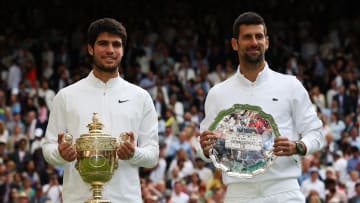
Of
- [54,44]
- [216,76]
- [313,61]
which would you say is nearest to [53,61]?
[54,44]

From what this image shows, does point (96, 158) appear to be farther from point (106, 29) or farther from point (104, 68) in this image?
point (106, 29)

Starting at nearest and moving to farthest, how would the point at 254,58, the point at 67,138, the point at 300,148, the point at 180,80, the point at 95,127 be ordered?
the point at 95,127
the point at 67,138
the point at 300,148
the point at 254,58
the point at 180,80

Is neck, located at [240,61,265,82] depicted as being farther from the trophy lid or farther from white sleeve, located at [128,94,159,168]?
the trophy lid

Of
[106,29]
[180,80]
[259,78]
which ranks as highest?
[106,29]

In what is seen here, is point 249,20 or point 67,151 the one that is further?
point 249,20

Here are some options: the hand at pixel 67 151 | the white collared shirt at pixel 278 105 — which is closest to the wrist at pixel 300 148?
the white collared shirt at pixel 278 105

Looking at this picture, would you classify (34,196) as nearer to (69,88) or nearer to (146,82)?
(146,82)

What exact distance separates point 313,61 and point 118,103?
68.5ft

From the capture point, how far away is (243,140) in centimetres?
902

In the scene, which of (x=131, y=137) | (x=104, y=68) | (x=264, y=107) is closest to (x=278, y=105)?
(x=264, y=107)

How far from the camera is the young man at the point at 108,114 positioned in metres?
9.22

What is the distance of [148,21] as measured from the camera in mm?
32031

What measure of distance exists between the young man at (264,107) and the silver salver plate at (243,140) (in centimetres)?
11

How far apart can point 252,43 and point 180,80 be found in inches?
729
